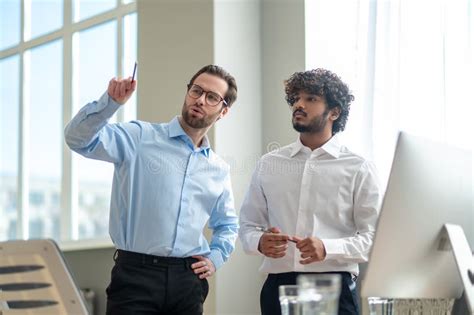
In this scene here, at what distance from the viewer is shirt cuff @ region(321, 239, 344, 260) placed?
2389 millimetres

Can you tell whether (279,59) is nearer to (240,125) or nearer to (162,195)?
(240,125)

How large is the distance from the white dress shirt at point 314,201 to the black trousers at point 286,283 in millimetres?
25

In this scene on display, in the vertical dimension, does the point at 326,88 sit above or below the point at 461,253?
above

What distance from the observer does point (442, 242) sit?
164 centimetres

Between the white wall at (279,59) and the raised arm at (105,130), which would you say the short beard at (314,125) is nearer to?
the raised arm at (105,130)

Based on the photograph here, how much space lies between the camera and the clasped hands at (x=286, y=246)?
7.67 feet

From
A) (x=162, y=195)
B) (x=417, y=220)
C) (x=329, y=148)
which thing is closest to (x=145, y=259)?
(x=162, y=195)

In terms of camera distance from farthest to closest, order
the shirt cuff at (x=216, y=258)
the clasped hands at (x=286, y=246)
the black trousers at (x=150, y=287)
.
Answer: the shirt cuff at (x=216, y=258) → the black trousers at (x=150, y=287) → the clasped hands at (x=286, y=246)

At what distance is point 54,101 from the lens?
18.2ft

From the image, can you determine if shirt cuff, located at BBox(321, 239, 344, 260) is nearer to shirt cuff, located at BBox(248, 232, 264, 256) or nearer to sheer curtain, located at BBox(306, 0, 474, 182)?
shirt cuff, located at BBox(248, 232, 264, 256)

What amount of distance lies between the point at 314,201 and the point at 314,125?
275mm

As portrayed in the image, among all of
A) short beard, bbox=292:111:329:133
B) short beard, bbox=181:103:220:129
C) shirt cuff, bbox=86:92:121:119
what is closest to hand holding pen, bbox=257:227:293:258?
short beard, bbox=292:111:329:133

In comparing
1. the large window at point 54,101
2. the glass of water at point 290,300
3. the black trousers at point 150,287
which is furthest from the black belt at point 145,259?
the large window at point 54,101

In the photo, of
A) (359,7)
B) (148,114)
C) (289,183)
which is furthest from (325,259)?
(148,114)
